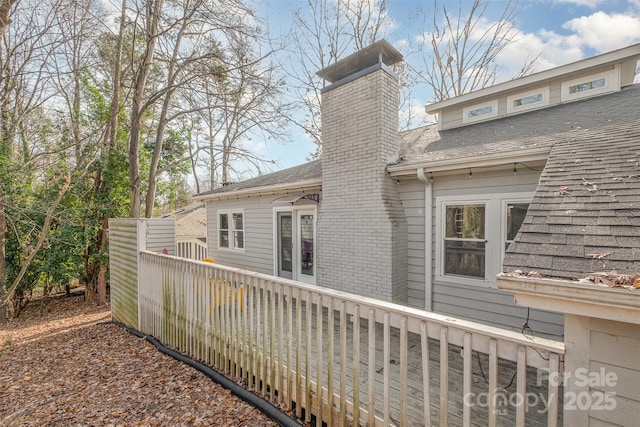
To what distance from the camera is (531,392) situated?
3.13 meters

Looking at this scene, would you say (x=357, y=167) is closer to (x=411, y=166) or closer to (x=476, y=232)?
(x=411, y=166)

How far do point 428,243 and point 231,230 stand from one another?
19.9 feet

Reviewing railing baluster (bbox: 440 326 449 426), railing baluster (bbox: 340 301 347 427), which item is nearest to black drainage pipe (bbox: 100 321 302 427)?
railing baluster (bbox: 340 301 347 427)

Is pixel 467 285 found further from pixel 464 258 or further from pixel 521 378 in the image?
pixel 521 378

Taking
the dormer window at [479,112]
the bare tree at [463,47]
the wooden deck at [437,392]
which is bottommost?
the wooden deck at [437,392]

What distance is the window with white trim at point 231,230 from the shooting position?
29.0ft

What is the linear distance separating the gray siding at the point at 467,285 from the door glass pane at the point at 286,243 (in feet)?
10.2

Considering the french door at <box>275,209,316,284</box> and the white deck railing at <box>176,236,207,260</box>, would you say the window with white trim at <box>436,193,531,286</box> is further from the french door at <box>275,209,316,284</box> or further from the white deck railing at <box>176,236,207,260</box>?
the white deck railing at <box>176,236,207,260</box>

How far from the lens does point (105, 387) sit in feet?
12.2

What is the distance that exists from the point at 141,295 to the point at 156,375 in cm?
193

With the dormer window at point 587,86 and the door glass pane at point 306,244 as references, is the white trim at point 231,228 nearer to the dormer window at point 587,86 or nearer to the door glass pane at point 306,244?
the door glass pane at point 306,244

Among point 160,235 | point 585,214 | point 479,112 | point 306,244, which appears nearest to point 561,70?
point 479,112

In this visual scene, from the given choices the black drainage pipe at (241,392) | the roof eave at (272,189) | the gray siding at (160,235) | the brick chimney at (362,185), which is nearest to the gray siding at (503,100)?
the brick chimney at (362,185)

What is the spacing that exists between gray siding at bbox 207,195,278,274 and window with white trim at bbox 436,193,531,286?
4.36 metres
